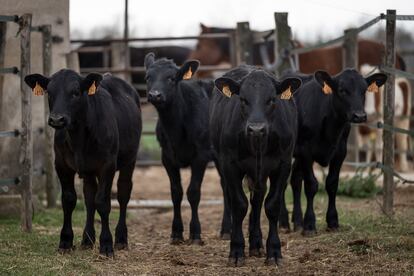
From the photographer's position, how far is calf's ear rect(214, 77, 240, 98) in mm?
7852

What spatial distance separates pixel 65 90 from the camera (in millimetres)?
8000

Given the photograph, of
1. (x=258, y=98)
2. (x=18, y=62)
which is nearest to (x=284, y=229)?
(x=258, y=98)

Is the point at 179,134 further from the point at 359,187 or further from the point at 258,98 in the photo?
the point at 359,187

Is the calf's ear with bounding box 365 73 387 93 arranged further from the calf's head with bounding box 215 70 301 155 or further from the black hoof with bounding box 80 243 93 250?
the black hoof with bounding box 80 243 93 250

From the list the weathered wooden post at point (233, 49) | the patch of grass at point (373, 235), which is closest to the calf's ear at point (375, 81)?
the patch of grass at point (373, 235)

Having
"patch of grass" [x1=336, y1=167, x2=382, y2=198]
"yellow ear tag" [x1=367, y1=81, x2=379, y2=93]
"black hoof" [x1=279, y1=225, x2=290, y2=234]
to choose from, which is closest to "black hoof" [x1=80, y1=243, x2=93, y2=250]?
"black hoof" [x1=279, y1=225, x2=290, y2=234]

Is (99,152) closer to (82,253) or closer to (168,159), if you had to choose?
(82,253)

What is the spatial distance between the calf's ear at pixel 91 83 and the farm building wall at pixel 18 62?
289 cm

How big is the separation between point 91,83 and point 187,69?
180cm

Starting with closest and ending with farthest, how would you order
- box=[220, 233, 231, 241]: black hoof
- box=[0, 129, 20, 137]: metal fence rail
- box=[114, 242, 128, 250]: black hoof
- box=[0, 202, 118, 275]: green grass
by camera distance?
1. box=[0, 202, 118, 275]: green grass
2. box=[114, 242, 128, 250]: black hoof
3. box=[0, 129, 20, 137]: metal fence rail
4. box=[220, 233, 231, 241]: black hoof

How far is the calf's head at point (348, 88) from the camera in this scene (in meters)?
9.42

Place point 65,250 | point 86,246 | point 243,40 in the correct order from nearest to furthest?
point 65,250 → point 86,246 → point 243,40

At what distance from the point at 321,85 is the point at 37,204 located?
13.4 feet

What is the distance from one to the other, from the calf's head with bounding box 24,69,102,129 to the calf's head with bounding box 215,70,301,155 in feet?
4.09
